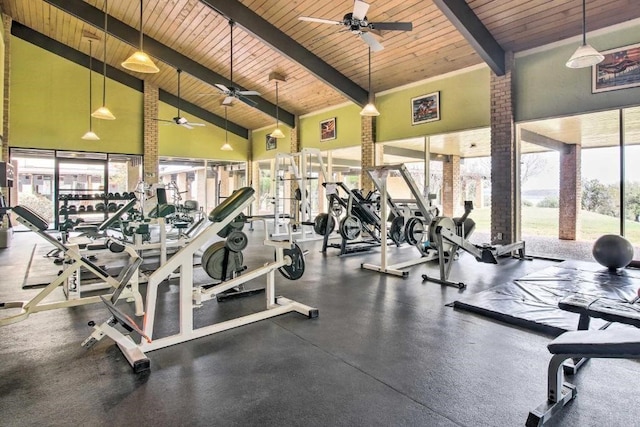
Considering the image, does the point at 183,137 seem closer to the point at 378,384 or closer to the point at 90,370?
the point at 90,370

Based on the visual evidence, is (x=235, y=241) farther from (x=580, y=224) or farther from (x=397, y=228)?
(x=580, y=224)

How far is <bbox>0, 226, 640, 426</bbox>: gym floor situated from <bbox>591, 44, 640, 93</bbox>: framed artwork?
14.5ft

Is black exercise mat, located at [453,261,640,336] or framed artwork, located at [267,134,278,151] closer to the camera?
black exercise mat, located at [453,261,640,336]

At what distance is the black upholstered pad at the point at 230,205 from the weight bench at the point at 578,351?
2185 mm

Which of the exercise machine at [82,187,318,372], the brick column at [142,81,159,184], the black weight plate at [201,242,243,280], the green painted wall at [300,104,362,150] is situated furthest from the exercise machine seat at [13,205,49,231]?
the brick column at [142,81,159,184]

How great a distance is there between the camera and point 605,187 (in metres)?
6.01

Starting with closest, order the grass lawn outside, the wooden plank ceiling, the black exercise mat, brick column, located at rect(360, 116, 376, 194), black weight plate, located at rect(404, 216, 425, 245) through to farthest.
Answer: the black exercise mat
the wooden plank ceiling
the grass lawn outside
black weight plate, located at rect(404, 216, 425, 245)
brick column, located at rect(360, 116, 376, 194)

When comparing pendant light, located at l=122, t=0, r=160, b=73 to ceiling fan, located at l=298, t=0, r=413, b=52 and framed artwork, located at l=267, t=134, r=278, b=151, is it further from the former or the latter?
framed artwork, located at l=267, t=134, r=278, b=151

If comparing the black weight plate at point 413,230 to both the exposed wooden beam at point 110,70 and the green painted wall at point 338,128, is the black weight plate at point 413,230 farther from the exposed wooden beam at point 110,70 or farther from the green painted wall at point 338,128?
the exposed wooden beam at point 110,70

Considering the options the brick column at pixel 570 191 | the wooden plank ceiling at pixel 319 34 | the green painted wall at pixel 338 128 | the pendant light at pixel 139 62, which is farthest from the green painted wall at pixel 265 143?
the brick column at pixel 570 191

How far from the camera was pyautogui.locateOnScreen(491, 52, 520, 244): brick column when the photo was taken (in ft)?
20.3

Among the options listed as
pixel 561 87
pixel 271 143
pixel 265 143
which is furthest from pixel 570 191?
pixel 265 143

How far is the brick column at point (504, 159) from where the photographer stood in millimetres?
6184

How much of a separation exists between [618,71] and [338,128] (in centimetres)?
604
